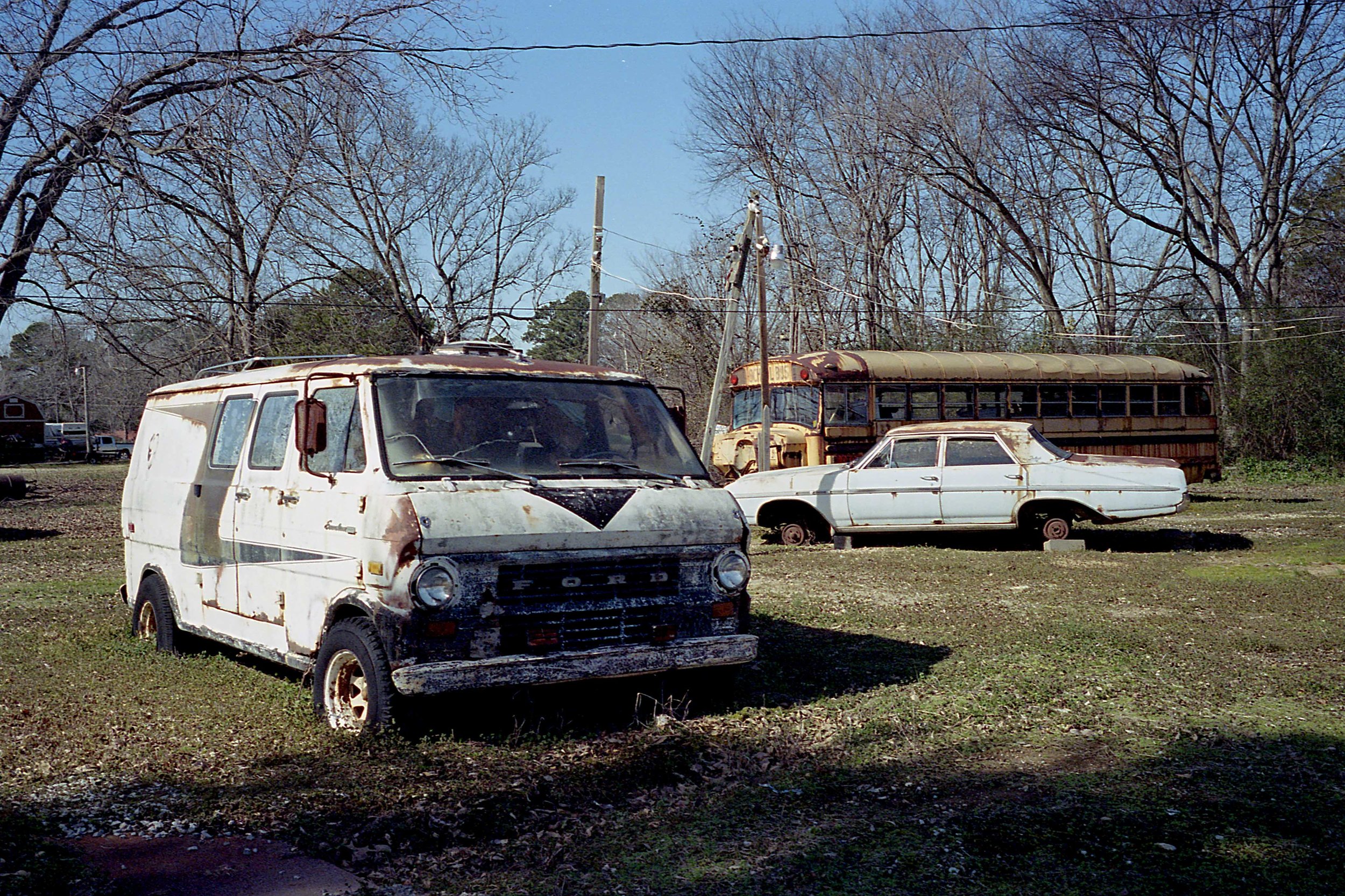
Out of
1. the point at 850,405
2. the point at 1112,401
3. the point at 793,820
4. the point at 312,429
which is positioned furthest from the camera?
the point at 1112,401

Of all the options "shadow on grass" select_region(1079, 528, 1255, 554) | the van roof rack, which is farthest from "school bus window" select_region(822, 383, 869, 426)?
the van roof rack

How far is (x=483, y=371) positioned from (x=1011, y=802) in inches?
140

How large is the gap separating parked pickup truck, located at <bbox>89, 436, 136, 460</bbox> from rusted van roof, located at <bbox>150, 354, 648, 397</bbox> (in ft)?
219

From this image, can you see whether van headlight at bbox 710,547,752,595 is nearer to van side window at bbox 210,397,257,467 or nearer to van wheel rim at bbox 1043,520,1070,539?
van side window at bbox 210,397,257,467

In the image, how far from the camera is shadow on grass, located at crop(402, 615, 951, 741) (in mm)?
6227

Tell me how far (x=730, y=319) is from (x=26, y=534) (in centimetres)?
1361

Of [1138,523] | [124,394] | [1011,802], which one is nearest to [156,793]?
[1011,802]

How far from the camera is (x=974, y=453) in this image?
15.3 meters

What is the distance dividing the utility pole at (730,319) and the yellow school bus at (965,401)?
28 cm

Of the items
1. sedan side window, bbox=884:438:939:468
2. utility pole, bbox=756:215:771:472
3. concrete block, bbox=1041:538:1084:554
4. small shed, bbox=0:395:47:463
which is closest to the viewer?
concrete block, bbox=1041:538:1084:554

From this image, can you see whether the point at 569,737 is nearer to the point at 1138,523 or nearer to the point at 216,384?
the point at 216,384

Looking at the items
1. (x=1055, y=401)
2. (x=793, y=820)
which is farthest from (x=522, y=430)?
(x=1055, y=401)

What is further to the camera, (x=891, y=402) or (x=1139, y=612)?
(x=891, y=402)

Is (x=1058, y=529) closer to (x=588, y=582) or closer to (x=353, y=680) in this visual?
(x=588, y=582)
